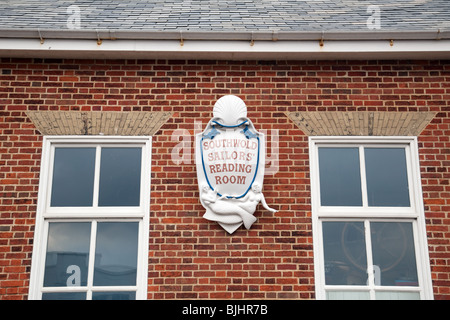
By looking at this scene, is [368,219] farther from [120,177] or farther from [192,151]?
[120,177]

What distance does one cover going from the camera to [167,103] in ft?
18.5

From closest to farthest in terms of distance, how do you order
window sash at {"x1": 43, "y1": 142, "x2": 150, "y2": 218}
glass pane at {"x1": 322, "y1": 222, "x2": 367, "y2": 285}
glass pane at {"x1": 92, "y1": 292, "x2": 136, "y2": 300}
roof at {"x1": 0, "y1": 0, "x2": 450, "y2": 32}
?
glass pane at {"x1": 92, "y1": 292, "x2": 136, "y2": 300}
glass pane at {"x1": 322, "y1": 222, "x2": 367, "y2": 285}
window sash at {"x1": 43, "y1": 142, "x2": 150, "y2": 218}
roof at {"x1": 0, "y1": 0, "x2": 450, "y2": 32}

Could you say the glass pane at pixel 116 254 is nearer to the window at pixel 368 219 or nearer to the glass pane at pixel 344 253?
the window at pixel 368 219

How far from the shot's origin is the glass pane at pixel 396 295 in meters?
5.07

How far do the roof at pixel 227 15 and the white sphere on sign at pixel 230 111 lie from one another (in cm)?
86

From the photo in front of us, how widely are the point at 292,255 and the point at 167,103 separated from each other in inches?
87.8

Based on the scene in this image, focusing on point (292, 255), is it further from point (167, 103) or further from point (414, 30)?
point (414, 30)

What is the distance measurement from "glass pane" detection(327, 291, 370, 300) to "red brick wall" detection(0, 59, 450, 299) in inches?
8.9

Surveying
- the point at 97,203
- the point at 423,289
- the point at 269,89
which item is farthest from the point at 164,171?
the point at 423,289

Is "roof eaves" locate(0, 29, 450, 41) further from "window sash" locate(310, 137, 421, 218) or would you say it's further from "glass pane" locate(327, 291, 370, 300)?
"glass pane" locate(327, 291, 370, 300)

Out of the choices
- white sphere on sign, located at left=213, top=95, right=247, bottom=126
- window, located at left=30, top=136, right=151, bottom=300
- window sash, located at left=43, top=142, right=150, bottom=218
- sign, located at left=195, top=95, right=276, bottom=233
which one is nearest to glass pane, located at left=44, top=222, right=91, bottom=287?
window, located at left=30, top=136, right=151, bottom=300

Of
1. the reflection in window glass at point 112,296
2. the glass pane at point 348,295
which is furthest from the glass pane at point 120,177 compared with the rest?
the glass pane at point 348,295

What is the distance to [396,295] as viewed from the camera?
5078mm

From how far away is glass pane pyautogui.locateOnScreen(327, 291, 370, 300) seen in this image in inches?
199
